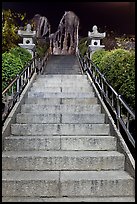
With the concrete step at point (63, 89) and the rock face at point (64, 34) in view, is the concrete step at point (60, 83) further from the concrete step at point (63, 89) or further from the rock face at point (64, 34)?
the rock face at point (64, 34)

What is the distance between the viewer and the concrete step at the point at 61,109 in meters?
5.92

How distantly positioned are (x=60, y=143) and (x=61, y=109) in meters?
1.45

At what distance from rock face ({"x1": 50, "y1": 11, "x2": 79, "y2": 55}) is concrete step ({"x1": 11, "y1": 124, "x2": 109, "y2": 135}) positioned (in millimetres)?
18793

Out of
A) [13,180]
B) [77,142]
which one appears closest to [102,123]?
[77,142]

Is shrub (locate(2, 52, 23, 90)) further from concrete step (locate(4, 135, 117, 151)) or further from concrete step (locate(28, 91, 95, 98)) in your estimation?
concrete step (locate(4, 135, 117, 151))

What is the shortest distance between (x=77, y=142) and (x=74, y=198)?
3.72 ft

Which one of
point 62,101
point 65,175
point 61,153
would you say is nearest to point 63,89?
point 62,101

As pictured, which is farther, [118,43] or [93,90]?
[118,43]

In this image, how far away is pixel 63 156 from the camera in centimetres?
416

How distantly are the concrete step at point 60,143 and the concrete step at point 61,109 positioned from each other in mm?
1329

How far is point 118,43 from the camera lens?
16.0 m

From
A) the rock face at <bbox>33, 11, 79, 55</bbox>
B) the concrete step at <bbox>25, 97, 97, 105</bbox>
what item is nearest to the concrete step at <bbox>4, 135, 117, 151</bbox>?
the concrete step at <bbox>25, 97, 97, 105</bbox>

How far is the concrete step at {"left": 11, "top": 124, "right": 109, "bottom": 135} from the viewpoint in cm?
499

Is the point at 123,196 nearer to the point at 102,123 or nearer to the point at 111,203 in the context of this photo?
the point at 111,203
